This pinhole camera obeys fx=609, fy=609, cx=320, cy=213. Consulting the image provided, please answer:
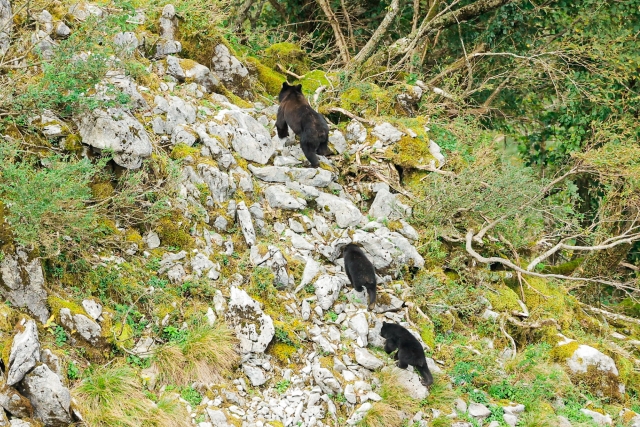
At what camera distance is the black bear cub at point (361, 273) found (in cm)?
736

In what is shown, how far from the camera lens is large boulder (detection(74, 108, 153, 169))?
713 centimetres

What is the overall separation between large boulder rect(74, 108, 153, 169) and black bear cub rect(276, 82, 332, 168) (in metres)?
2.37

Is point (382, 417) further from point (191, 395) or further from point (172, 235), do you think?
point (172, 235)

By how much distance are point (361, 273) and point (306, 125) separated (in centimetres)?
251

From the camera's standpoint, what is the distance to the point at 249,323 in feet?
21.5

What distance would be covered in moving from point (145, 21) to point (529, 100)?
8.57m

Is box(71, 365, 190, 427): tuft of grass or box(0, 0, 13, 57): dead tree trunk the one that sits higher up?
box(0, 0, 13, 57): dead tree trunk

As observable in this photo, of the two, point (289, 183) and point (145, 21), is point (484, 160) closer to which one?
point (289, 183)

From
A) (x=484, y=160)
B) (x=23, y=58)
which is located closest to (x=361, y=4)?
(x=484, y=160)

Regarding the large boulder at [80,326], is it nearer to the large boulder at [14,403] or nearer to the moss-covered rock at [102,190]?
the large boulder at [14,403]

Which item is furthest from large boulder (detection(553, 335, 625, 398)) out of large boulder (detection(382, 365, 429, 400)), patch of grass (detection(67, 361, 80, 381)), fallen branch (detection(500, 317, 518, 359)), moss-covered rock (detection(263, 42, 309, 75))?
moss-covered rock (detection(263, 42, 309, 75))

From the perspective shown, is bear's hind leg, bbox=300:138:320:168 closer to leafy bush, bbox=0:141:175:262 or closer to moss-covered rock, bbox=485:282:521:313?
leafy bush, bbox=0:141:175:262

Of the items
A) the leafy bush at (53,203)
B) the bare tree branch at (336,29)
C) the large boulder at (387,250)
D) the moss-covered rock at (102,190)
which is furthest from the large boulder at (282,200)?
the bare tree branch at (336,29)

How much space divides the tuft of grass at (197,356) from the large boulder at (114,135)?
226 cm
